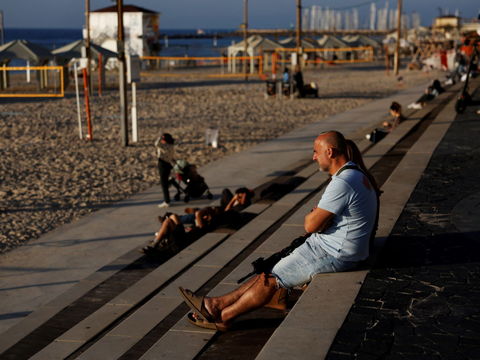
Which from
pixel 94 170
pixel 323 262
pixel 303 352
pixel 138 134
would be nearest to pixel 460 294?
pixel 323 262

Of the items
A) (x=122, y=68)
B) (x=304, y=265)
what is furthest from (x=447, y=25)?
(x=304, y=265)

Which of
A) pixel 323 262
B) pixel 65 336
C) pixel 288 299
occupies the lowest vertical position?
pixel 65 336

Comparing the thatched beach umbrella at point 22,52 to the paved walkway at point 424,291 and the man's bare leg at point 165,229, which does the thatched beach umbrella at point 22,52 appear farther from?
the paved walkway at point 424,291

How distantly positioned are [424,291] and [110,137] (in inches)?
498

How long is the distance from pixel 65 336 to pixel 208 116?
49.7 feet

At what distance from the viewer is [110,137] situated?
15.5 meters

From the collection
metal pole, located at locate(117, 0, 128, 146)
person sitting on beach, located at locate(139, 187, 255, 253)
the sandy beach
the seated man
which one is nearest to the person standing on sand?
the sandy beach

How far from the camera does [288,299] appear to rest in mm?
4141

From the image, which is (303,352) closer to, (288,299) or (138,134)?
(288,299)

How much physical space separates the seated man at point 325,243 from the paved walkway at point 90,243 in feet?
→ 7.28

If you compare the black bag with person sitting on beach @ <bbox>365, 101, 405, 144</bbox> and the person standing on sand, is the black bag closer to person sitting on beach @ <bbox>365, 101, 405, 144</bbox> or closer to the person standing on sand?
the person standing on sand

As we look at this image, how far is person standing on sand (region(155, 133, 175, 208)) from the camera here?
898 centimetres

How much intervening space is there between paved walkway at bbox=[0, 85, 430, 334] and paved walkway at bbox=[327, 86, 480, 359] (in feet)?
10.4

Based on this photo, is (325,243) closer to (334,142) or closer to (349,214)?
(349,214)
